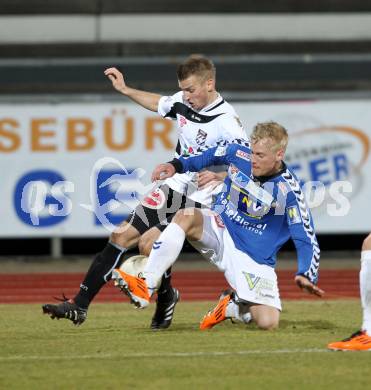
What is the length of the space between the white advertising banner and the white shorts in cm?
538

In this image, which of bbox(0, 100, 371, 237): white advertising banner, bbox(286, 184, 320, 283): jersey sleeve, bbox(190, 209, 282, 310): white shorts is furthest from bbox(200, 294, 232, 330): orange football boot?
bbox(0, 100, 371, 237): white advertising banner

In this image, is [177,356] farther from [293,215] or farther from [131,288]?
[293,215]

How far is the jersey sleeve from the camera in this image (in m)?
6.64

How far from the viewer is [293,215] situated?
685 cm

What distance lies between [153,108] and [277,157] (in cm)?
144

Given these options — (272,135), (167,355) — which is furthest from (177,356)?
(272,135)

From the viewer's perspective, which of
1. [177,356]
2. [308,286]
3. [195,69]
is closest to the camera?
[177,356]

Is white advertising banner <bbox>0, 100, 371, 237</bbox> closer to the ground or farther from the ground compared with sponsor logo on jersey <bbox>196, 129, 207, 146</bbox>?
closer to the ground

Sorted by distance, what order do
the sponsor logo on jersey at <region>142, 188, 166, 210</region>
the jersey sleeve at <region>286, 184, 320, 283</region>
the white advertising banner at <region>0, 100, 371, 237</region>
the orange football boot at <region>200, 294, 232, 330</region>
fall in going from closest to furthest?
1. the jersey sleeve at <region>286, 184, 320, 283</region>
2. the orange football boot at <region>200, 294, 232, 330</region>
3. the sponsor logo on jersey at <region>142, 188, 166, 210</region>
4. the white advertising banner at <region>0, 100, 371, 237</region>

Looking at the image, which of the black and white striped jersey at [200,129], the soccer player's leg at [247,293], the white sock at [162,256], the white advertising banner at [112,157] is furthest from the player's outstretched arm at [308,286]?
the white advertising banner at [112,157]

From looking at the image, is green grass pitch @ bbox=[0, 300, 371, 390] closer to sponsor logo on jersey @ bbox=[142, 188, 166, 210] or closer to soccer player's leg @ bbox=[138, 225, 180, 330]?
soccer player's leg @ bbox=[138, 225, 180, 330]

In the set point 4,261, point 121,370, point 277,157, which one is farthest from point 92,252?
point 121,370

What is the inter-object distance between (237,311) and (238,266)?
0.30 meters

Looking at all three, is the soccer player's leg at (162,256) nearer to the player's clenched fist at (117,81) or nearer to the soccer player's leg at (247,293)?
the soccer player's leg at (247,293)
